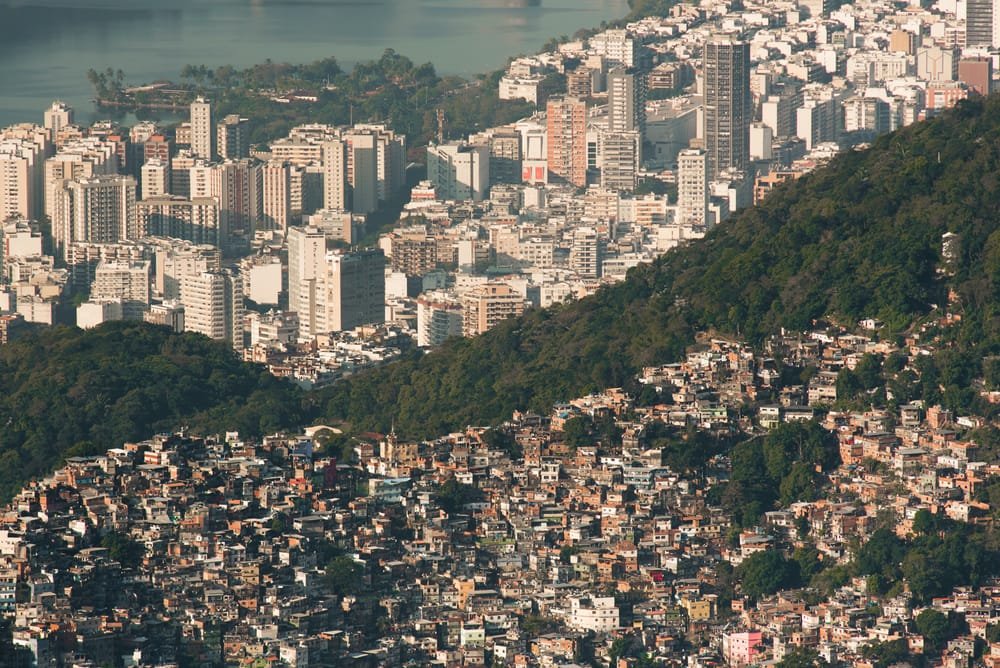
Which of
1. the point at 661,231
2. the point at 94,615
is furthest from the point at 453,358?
the point at 661,231

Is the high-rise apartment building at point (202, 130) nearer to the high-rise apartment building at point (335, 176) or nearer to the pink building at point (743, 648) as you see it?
the high-rise apartment building at point (335, 176)

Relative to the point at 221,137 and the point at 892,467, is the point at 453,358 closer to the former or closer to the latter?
the point at 892,467

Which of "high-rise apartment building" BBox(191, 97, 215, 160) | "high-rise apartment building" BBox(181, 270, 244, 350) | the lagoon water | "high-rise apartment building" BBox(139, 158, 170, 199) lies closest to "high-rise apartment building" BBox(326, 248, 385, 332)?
"high-rise apartment building" BBox(181, 270, 244, 350)

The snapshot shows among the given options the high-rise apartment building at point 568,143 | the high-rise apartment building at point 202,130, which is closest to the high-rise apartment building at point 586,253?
the high-rise apartment building at point 568,143

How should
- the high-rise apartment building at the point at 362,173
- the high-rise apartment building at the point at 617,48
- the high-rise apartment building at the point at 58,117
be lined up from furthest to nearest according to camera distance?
the high-rise apartment building at the point at 617,48, the high-rise apartment building at the point at 58,117, the high-rise apartment building at the point at 362,173

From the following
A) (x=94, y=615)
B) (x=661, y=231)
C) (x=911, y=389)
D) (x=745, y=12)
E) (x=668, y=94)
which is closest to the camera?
(x=94, y=615)
